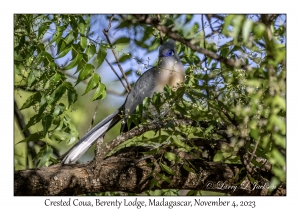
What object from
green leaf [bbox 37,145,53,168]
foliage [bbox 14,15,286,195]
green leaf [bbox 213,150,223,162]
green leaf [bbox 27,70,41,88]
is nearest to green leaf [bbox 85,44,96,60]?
foliage [bbox 14,15,286,195]

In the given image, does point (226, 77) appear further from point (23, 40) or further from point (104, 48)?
point (23, 40)

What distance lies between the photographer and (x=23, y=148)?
2625mm

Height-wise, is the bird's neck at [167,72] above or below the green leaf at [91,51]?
below

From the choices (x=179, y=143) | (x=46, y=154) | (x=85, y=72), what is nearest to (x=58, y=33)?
(x=85, y=72)

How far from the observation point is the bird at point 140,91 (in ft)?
6.89

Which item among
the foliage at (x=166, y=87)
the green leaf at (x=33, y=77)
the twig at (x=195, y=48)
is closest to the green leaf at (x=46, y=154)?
the foliage at (x=166, y=87)

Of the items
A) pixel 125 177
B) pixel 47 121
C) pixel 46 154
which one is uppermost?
pixel 47 121

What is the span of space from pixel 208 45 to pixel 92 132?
0.65m

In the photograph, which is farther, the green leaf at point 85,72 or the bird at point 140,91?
the bird at point 140,91

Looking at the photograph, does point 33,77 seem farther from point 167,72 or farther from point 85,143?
point 167,72

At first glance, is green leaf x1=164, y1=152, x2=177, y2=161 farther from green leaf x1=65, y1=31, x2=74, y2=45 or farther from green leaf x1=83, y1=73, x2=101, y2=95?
green leaf x1=65, y1=31, x2=74, y2=45

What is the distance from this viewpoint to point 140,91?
7.24 ft

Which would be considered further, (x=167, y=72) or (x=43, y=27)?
Answer: (x=167, y=72)

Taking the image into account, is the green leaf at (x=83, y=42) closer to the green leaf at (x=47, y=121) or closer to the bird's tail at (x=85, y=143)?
the green leaf at (x=47, y=121)
